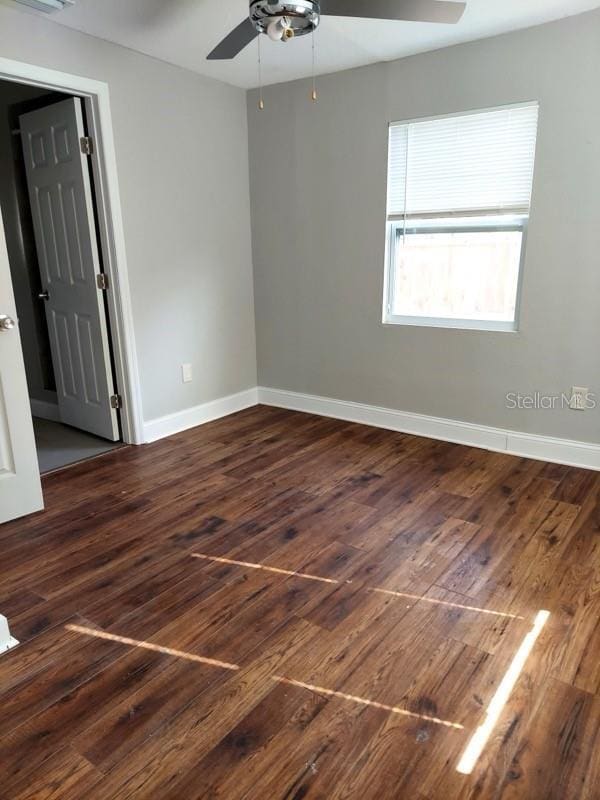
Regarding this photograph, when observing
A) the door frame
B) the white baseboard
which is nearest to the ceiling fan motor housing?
the door frame

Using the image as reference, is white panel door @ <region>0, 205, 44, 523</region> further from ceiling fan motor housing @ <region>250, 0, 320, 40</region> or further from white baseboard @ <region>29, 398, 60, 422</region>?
white baseboard @ <region>29, 398, 60, 422</region>

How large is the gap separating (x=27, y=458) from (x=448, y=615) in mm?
2109

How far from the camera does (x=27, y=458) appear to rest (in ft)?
8.83

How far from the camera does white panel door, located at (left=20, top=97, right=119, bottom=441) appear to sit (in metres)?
3.33

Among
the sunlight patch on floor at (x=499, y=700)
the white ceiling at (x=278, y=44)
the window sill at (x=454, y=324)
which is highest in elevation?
the white ceiling at (x=278, y=44)

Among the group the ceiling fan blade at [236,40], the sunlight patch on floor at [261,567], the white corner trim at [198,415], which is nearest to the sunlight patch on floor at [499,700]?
the sunlight patch on floor at [261,567]

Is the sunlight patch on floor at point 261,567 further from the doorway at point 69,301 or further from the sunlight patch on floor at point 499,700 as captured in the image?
the doorway at point 69,301

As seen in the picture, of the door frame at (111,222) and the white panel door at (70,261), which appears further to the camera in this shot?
the white panel door at (70,261)

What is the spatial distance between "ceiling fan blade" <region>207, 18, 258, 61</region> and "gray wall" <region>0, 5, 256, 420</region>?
41.0 inches

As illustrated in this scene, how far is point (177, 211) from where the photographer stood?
148 inches

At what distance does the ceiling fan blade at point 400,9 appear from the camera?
2000 millimetres

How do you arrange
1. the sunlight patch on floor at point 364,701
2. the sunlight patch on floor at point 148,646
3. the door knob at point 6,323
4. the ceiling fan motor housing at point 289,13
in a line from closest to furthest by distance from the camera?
the sunlight patch on floor at point 364,701
the sunlight patch on floor at point 148,646
the ceiling fan motor housing at point 289,13
the door knob at point 6,323

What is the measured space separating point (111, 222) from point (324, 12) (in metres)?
1.83

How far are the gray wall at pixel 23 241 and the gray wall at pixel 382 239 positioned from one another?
1682 millimetres
